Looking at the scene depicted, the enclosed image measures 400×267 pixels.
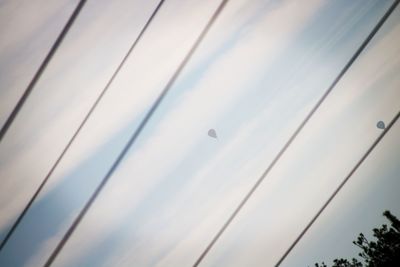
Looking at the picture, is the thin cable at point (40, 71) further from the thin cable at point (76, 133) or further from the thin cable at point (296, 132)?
the thin cable at point (296, 132)

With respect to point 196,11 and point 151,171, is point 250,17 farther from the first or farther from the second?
point 151,171

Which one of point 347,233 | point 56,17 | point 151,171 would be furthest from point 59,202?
point 347,233

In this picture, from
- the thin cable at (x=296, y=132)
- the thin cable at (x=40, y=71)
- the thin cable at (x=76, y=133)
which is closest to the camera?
the thin cable at (x=40, y=71)

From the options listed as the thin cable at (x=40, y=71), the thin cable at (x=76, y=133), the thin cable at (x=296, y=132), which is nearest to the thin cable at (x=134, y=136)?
the thin cable at (x=76, y=133)

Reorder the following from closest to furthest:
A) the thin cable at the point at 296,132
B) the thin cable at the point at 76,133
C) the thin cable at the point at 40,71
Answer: the thin cable at the point at 40,71 < the thin cable at the point at 76,133 < the thin cable at the point at 296,132

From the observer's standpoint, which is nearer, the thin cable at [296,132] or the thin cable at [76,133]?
the thin cable at [76,133]

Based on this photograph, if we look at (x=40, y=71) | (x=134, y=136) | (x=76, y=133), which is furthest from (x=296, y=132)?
(x=40, y=71)

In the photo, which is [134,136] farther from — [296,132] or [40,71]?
[296,132]

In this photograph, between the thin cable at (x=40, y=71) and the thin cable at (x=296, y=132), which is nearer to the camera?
the thin cable at (x=40, y=71)

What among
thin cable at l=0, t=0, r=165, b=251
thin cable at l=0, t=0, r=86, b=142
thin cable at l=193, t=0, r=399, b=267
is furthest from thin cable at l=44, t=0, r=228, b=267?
thin cable at l=193, t=0, r=399, b=267
